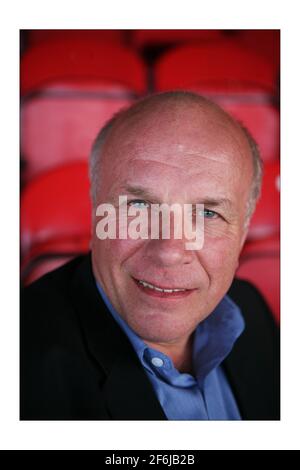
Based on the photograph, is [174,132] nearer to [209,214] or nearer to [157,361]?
[209,214]

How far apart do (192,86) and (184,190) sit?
0.36 m

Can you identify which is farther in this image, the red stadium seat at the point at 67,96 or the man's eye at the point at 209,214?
the red stadium seat at the point at 67,96

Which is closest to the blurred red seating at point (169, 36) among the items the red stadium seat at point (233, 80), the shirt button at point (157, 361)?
the red stadium seat at point (233, 80)

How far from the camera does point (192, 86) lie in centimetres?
150

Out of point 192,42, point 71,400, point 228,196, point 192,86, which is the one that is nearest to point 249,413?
point 71,400

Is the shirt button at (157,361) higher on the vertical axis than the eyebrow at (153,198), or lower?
lower

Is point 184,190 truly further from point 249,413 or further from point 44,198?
point 249,413

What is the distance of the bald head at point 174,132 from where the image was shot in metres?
1.33

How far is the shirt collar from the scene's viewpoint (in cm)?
138

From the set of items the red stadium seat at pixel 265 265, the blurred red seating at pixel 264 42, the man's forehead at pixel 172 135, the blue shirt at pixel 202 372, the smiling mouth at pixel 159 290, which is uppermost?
the blurred red seating at pixel 264 42

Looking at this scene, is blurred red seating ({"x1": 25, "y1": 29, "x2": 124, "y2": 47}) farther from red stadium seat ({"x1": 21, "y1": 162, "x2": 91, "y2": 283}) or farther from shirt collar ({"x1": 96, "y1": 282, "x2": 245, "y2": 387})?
shirt collar ({"x1": 96, "y1": 282, "x2": 245, "y2": 387})

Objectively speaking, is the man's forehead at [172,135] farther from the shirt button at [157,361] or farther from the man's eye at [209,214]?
the shirt button at [157,361]

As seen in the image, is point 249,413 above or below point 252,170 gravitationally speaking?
below

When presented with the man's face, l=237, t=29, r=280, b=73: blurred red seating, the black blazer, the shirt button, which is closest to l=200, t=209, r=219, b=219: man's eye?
the man's face
